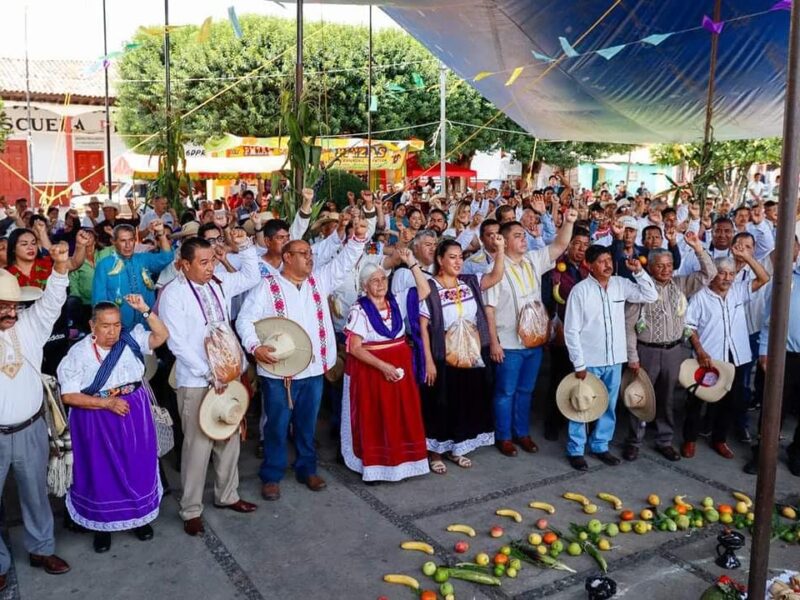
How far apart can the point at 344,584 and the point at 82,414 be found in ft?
5.14

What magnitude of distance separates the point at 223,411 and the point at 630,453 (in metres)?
2.90

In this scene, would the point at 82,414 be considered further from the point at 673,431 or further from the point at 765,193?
the point at 765,193

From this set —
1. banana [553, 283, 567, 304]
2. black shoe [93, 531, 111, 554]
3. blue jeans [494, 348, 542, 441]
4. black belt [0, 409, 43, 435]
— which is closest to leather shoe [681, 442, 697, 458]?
blue jeans [494, 348, 542, 441]

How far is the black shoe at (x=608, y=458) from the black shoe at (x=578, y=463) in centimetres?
16

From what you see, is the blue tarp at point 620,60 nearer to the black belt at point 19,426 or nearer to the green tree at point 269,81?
the black belt at point 19,426

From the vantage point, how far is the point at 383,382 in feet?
15.6

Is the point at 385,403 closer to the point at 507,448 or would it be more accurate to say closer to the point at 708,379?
the point at 507,448

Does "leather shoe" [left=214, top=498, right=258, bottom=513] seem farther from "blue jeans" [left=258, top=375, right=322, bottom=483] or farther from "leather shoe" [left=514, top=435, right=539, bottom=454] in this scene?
"leather shoe" [left=514, top=435, right=539, bottom=454]

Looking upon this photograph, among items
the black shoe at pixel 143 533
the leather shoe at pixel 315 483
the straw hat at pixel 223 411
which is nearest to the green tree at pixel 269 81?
the leather shoe at pixel 315 483

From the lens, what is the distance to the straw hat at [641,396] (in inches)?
204

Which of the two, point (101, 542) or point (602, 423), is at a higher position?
point (602, 423)

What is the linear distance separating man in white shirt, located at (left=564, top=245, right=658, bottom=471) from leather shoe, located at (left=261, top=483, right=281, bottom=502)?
6.66 ft

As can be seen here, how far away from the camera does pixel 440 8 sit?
9.06 metres

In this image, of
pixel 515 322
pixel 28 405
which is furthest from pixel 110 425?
pixel 515 322
